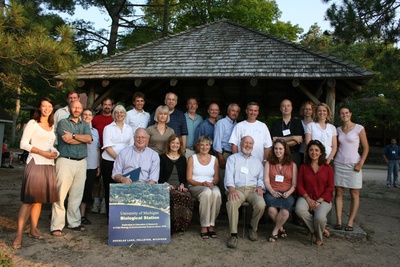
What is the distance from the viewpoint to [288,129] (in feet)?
17.9

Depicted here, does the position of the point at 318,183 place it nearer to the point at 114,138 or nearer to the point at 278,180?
the point at 278,180

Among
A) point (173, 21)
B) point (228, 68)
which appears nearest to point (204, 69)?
point (228, 68)

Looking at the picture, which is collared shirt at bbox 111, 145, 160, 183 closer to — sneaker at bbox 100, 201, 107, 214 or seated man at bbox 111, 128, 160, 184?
seated man at bbox 111, 128, 160, 184

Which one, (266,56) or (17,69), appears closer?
(17,69)

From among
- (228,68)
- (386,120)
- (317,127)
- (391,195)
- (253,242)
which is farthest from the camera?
(386,120)

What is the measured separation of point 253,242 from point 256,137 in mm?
1584

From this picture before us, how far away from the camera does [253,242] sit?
485 centimetres

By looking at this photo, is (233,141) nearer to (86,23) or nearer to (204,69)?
(204,69)

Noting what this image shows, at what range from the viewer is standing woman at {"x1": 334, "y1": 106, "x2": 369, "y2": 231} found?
17.0 ft

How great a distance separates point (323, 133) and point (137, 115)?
3097mm

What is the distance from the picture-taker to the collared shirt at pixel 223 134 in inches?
221

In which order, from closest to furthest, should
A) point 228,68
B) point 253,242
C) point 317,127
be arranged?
point 253,242 < point 317,127 < point 228,68

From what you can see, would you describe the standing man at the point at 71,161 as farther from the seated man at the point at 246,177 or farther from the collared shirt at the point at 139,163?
the seated man at the point at 246,177

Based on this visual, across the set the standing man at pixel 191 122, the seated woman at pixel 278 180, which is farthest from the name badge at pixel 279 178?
the standing man at pixel 191 122
